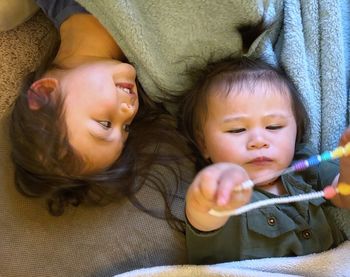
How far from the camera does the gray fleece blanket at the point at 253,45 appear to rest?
1127mm

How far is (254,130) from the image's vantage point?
42.6 inches

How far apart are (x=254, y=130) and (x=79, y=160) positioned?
309mm

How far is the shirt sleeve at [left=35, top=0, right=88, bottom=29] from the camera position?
120cm

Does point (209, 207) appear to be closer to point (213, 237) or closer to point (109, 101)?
point (213, 237)

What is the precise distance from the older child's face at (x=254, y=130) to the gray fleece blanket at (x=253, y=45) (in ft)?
0.30

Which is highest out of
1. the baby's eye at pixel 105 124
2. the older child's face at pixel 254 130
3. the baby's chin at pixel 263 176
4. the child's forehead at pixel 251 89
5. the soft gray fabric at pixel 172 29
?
the soft gray fabric at pixel 172 29

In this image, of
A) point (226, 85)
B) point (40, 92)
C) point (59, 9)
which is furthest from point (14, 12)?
point (226, 85)

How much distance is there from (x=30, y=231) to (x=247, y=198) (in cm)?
42

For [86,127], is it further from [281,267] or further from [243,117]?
[281,267]

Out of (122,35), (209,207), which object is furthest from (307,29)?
(209,207)

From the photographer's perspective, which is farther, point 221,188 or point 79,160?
point 79,160

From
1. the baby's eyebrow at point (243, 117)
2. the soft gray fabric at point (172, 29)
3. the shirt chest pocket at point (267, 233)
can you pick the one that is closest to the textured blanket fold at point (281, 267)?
the shirt chest pocket at point (267, 233)

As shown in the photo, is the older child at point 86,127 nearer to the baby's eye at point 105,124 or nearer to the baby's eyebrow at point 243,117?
the baby's eye at point 105,124

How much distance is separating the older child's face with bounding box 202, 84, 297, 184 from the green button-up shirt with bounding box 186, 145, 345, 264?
57 mm
